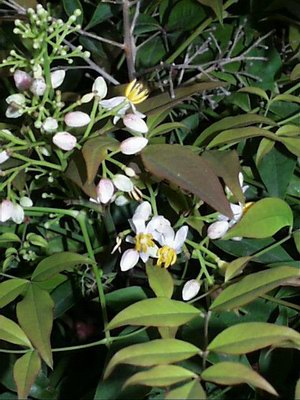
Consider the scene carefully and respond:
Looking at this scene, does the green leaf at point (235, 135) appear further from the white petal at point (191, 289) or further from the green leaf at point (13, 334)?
the green leaf at point (13, 334)

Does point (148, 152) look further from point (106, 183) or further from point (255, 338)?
point (255, 338)

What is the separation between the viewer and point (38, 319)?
0.58m

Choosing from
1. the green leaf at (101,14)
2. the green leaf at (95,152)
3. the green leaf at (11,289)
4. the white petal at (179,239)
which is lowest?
the green leaf at (11,289)

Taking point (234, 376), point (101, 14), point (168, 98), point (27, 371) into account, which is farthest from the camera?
point (101, 14)

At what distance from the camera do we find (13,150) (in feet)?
1.96

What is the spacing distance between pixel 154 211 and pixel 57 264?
0.10m

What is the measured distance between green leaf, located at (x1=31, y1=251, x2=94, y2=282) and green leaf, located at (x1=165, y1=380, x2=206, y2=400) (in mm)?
189

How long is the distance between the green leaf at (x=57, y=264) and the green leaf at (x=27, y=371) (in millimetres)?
89

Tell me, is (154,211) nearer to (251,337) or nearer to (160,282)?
(160,282)

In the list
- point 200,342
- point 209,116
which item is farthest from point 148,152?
point 209,116

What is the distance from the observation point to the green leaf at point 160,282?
1.90ft

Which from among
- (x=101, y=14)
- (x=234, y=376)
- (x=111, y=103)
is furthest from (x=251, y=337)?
(x=101, y=14)

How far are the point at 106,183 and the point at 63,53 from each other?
0.41 feet

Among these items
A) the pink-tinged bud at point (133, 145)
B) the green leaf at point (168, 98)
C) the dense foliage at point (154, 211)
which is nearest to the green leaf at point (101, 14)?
the dense foliage at point (154, 211)
